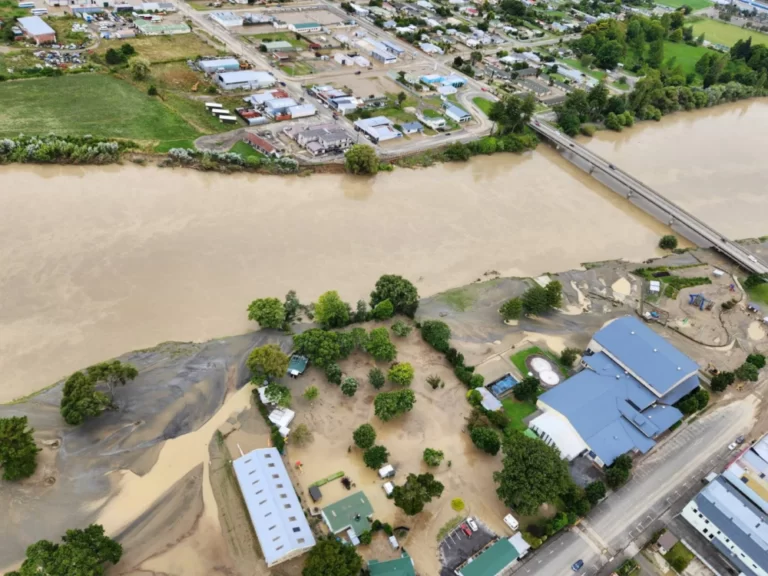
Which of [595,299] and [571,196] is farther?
[571,196]

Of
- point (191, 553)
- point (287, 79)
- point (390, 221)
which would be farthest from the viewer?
point (287, 79)

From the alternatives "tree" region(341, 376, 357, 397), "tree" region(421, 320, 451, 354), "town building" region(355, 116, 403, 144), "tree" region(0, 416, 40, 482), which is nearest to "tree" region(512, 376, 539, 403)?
"tree" region(421, 320, 451, 354)

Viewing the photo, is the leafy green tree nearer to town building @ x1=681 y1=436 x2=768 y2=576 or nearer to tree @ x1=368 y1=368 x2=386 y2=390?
tree @ x1=368 y1=368 x2=386 y2=390

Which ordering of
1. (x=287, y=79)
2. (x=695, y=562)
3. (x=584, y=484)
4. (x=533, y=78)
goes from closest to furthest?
(x=695, y=562)
(x=584, y=484)
(x=287, y=79)
(x=533, y=78)

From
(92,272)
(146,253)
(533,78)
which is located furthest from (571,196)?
(92,272)

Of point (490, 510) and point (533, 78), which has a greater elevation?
point (533, 78)

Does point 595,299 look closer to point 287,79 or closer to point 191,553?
point 191,553

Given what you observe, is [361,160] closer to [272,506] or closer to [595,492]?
[272,506]

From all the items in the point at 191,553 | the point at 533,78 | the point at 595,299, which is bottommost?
the point at 191,553
